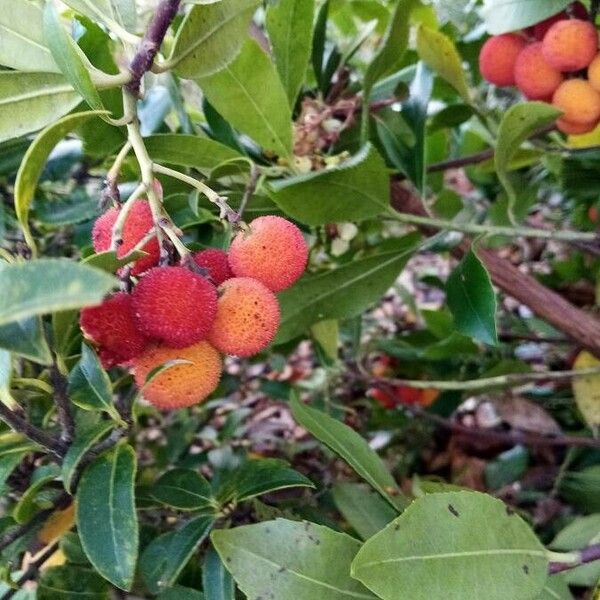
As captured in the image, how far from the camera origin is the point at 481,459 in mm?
1306

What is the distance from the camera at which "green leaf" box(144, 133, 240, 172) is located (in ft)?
2.11

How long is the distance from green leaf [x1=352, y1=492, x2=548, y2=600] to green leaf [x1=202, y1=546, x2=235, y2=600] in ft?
0.46

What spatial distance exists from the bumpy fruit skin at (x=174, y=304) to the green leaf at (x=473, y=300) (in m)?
0.33

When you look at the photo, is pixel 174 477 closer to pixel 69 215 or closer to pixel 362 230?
pixel 69 215

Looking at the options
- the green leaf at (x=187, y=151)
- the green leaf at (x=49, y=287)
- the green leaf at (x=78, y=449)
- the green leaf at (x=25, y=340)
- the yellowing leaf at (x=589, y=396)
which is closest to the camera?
the green leaf at (x=49, y=287)

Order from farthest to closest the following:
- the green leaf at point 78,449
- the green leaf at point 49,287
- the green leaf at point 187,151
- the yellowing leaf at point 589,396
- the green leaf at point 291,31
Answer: the yellowing leaf at point 589,396 < the green leaf at point 291,31 < the green leaf at point 187,151 < the green leaf at point 78,449 < the green leaf at point 49,287

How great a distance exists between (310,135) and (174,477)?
379mm

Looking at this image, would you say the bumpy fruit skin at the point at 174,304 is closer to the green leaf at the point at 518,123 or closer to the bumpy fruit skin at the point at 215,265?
the bumpy fruit skin at the point at 215,265

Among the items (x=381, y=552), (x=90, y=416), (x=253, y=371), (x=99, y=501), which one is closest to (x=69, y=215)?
(x=90, y=416)

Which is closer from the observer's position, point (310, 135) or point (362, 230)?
point (310, 135)

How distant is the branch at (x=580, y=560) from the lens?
580 mm

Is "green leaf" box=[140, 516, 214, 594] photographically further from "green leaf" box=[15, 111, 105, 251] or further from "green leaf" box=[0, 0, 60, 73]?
"green leaf" box=[0, 0, 60, 73]

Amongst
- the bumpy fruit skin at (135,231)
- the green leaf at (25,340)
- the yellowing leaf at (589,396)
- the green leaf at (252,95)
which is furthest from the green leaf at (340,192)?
the yellowing leaf at (589,396)

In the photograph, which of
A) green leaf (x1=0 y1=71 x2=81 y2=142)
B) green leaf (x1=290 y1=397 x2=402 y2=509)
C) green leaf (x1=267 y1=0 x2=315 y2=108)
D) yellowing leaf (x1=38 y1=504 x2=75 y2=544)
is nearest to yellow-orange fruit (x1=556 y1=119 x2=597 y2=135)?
green leaf (x1=267 y1=0 x2=315 y2=108)
